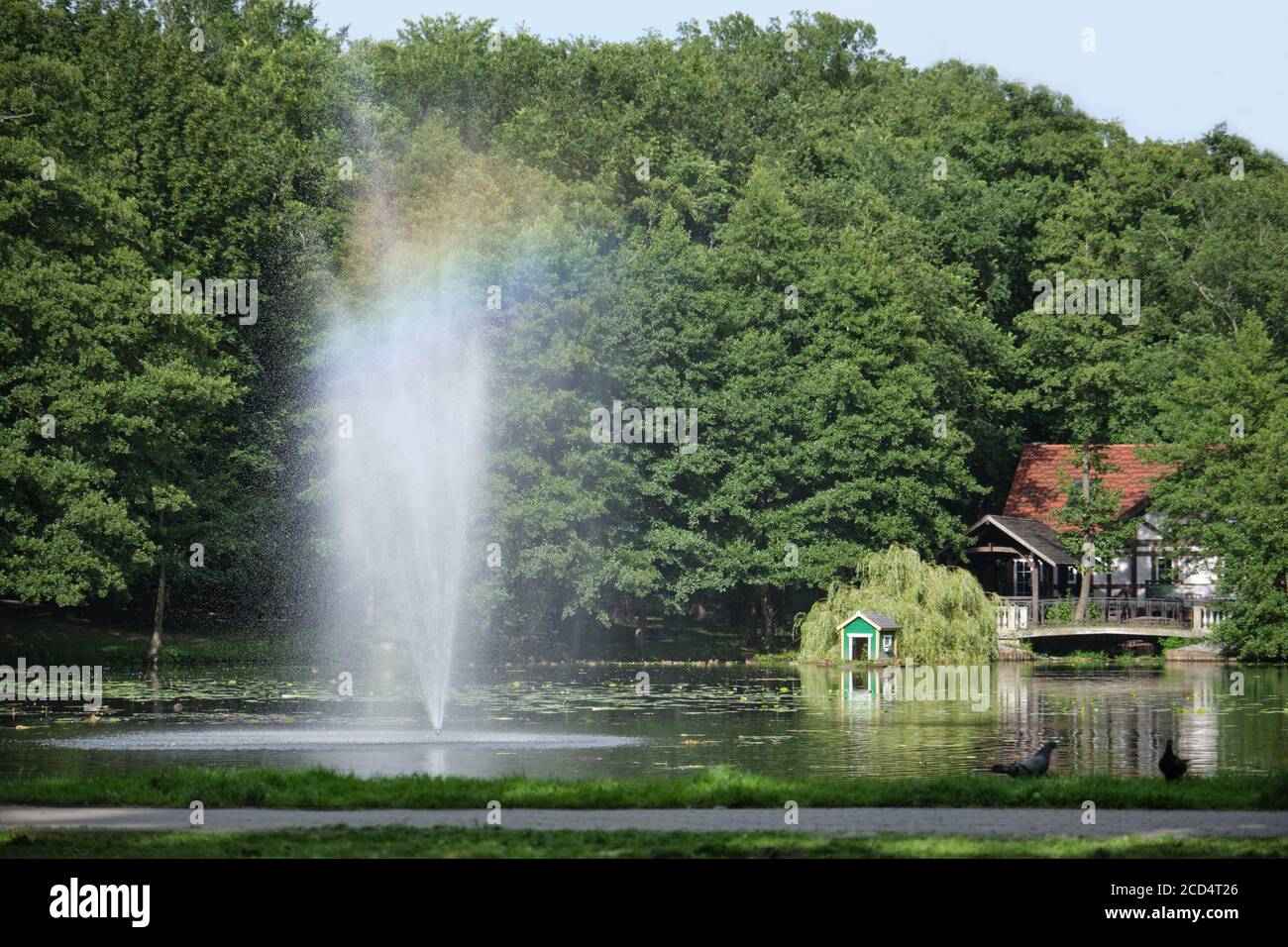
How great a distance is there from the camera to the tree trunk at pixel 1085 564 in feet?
211

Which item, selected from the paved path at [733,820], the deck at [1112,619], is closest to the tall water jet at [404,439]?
the deck at [1112,619]

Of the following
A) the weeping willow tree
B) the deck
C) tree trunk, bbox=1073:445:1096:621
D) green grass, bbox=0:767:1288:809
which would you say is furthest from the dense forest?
green grass, bbox=0:767:1288:809

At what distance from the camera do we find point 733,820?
16328mm

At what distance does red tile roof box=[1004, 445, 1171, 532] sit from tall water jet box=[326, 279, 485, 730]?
2499cm

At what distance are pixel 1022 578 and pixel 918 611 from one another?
2061cm

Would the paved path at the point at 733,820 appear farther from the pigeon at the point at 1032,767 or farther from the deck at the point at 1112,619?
the deck at the point at 1112,619

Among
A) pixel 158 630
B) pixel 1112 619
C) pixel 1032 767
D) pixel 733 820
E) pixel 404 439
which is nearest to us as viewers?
pixel 733 820

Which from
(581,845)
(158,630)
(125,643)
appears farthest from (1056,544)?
(581,845)

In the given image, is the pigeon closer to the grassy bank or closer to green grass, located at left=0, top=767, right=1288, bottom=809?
green grass, located at left=0, top=767, right=1288, bottom=809

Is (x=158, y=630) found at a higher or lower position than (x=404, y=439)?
lower

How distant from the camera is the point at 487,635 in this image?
198 feet

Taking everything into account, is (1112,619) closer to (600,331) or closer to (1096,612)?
(1096,612)
